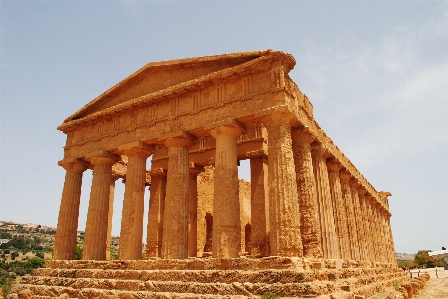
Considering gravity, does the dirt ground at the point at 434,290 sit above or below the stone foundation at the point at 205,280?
below

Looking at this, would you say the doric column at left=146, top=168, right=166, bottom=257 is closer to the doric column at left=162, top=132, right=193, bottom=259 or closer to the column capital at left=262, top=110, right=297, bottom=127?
the doric column at left=162, top=132, right=193, bottom=259

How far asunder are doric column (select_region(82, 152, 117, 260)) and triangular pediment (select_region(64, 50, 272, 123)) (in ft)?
9.16

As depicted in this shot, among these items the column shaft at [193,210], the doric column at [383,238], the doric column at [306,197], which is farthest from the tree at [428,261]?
the doric column at [306,197]

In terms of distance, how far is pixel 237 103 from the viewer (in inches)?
509

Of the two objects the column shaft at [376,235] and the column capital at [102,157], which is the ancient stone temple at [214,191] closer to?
the column capital at [102,157]

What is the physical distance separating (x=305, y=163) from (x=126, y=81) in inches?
361

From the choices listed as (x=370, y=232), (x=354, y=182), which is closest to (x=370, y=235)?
(x=370, y=232)

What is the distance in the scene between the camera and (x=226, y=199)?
12.1 meters

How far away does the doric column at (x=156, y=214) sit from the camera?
59.7 ft

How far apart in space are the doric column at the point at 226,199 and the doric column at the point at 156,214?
730cm

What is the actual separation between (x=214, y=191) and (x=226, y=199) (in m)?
0.64

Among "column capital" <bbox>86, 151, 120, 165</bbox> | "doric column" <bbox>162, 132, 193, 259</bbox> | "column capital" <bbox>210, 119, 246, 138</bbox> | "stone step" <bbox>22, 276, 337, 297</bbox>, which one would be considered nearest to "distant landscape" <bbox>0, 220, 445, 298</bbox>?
"column capital" <bbox>86, 151, 120, 165</bbox>

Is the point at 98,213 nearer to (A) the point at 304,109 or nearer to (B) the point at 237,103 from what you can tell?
(B) the point at 237,103

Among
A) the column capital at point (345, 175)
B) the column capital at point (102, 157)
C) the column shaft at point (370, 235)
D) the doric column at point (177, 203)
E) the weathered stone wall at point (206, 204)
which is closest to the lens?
the doric column at point (177, 203)
